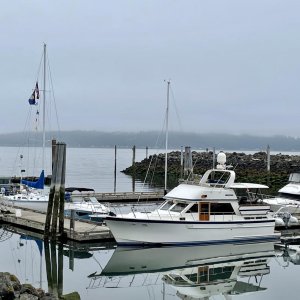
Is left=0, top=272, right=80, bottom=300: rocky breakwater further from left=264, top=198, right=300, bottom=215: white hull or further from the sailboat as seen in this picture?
left=264, top=198, right=300, bottom=215: white hull

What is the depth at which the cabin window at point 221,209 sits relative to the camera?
24297 millimetres

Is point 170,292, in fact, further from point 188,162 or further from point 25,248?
point 188,162

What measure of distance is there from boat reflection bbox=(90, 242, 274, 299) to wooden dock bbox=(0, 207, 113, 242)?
1.26 metres

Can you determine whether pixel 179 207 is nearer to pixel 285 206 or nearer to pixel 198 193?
pixel 198 193

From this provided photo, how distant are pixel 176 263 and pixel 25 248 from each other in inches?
257

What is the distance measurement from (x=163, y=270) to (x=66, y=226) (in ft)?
20.9

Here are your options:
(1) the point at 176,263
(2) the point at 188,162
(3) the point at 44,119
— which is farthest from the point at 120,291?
(2) the point at 188,162

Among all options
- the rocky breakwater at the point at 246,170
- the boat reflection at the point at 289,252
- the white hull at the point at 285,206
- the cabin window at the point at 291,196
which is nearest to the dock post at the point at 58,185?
the boat reflection at the point at 289,252

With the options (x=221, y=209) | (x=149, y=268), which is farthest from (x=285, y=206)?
(x=149, y=268)

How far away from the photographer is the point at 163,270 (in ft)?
68.2

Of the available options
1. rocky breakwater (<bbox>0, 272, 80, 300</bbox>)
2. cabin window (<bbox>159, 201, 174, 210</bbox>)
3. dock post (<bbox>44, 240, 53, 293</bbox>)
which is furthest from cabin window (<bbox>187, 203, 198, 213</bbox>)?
rocky breakwater (<bbox>0, 272, 80, 300</bbox>)

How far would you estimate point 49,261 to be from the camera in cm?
2169

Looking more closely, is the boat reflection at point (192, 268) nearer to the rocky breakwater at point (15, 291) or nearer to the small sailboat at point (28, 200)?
the rocky breakwater at point (15, 291)

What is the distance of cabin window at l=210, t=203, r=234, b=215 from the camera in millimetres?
24297
